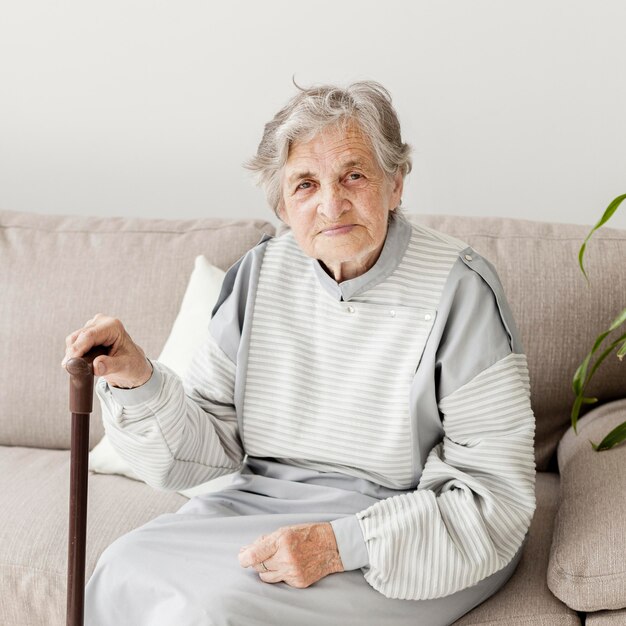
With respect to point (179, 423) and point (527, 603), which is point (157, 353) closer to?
point (179, 423)

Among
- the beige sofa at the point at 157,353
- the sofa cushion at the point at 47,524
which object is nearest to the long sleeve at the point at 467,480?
the beige sofa at the point at 157,353

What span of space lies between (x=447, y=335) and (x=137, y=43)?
4.85 feet

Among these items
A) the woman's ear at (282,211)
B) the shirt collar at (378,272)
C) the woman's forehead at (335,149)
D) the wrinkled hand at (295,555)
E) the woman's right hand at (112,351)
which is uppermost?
the woman's forehead at (335,149)

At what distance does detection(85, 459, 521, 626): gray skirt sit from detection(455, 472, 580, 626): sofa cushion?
0.02 metres

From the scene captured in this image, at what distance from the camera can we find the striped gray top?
58.7 inches

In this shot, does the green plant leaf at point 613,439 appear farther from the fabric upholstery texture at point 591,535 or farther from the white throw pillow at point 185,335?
the white throw pillow at point 185,335

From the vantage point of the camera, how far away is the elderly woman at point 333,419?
1.45 metres

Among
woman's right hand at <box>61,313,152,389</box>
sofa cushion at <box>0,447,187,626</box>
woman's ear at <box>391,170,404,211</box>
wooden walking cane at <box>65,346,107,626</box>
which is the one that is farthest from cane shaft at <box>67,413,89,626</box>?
woman's ear at <box>391,170,404,211</box>

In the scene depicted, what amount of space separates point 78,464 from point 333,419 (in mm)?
493

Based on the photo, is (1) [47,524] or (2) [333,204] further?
(1) [47,524]

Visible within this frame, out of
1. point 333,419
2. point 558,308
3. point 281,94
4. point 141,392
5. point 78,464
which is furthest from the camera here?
point 281,94

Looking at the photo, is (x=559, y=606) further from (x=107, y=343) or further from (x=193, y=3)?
(x=193, y=3)

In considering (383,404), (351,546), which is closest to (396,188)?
(383,404)

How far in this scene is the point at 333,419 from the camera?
1.63 m
